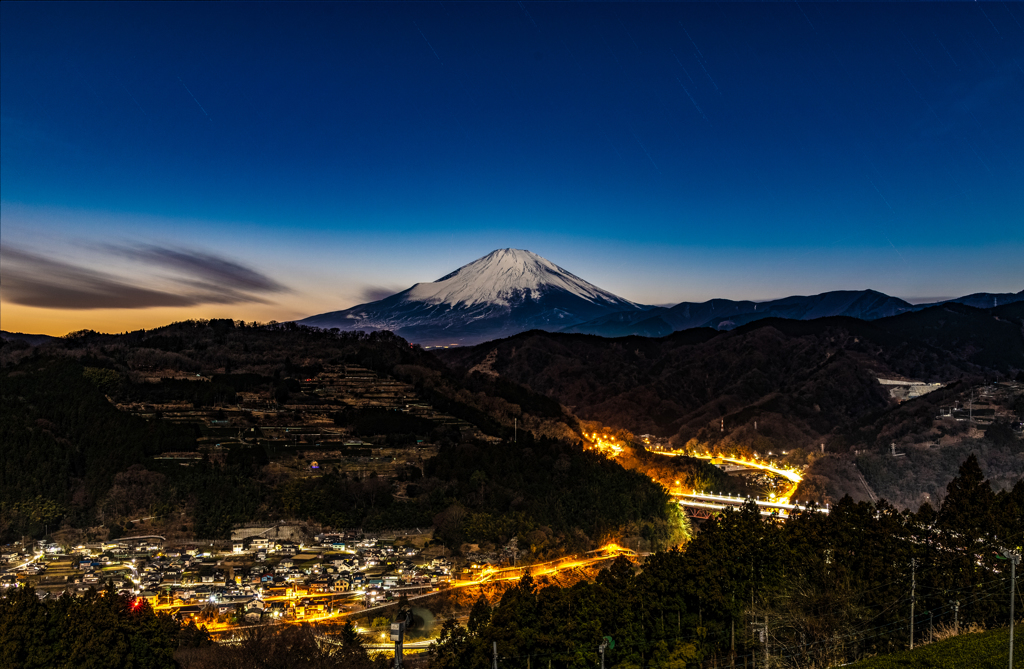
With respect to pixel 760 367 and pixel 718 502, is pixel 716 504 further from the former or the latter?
pixel 760 367

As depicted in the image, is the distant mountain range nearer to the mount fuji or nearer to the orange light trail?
the mount fuji

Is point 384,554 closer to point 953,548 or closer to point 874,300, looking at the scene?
point 953,548

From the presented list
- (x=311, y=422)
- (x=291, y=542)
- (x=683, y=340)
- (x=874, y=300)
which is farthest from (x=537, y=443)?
(x=874, y=300)

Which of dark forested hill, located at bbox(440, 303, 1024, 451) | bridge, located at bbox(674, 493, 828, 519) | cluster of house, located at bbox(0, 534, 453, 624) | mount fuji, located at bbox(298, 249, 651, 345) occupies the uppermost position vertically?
mount fuji, located at bbox(298, 249, 651, 345)

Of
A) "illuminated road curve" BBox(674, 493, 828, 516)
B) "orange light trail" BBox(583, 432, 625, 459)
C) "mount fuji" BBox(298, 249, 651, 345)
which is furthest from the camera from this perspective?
"mount fuji" BBox(298, 249, 651, 345)

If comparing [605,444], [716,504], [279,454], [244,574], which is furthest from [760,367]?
[244,574]

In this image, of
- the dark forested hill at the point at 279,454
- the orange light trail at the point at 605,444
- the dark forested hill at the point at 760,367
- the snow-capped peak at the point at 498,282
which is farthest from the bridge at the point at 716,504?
the snow-capped peak at the point at 498,282

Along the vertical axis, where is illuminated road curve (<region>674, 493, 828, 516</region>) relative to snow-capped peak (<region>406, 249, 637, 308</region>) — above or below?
below

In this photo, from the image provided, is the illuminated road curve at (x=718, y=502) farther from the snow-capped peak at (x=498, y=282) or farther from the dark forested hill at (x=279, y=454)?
the snow-capped peak at (x=498, y=282)

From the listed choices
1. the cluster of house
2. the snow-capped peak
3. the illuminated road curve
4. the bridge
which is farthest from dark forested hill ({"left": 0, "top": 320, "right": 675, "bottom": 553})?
the snow-capped peak
